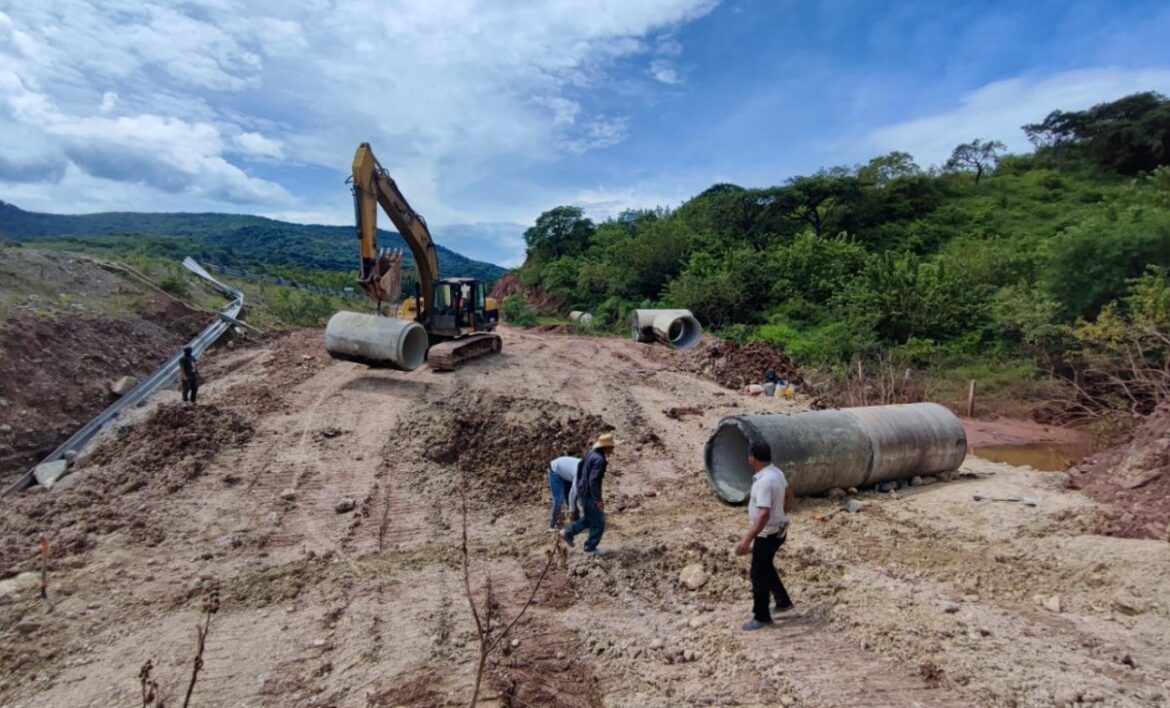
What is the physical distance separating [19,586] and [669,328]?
18.2m

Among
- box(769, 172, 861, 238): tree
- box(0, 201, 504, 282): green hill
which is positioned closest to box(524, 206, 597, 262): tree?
box(769, 172, 861, 238): tree

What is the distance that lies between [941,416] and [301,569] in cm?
805

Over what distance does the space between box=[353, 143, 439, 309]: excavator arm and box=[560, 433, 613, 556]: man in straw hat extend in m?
8.47

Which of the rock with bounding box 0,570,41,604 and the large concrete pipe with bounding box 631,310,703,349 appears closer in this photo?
the rock with bounding box 0,570,41,604

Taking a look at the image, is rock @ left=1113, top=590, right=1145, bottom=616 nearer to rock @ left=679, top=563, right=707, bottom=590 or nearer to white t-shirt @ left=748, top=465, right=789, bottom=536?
white t-shirt @ left=748, top=465, right=789, bottom=536

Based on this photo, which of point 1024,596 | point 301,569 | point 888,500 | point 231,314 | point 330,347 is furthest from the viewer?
point 231,314

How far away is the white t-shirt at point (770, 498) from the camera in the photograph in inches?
194

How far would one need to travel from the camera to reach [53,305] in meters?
14.3

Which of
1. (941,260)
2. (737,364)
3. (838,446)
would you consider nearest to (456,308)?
(737,364)

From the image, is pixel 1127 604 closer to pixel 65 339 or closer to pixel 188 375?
pixel 188 375

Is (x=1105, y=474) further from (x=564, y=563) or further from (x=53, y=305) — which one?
(x=53, y=305)

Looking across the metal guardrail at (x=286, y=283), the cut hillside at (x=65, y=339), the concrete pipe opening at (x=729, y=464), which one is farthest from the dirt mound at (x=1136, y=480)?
the metal guardrail at (x=286, y=283)

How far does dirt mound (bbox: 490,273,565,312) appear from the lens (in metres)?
38.0

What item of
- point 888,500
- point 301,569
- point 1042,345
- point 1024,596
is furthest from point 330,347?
point 1042,345
